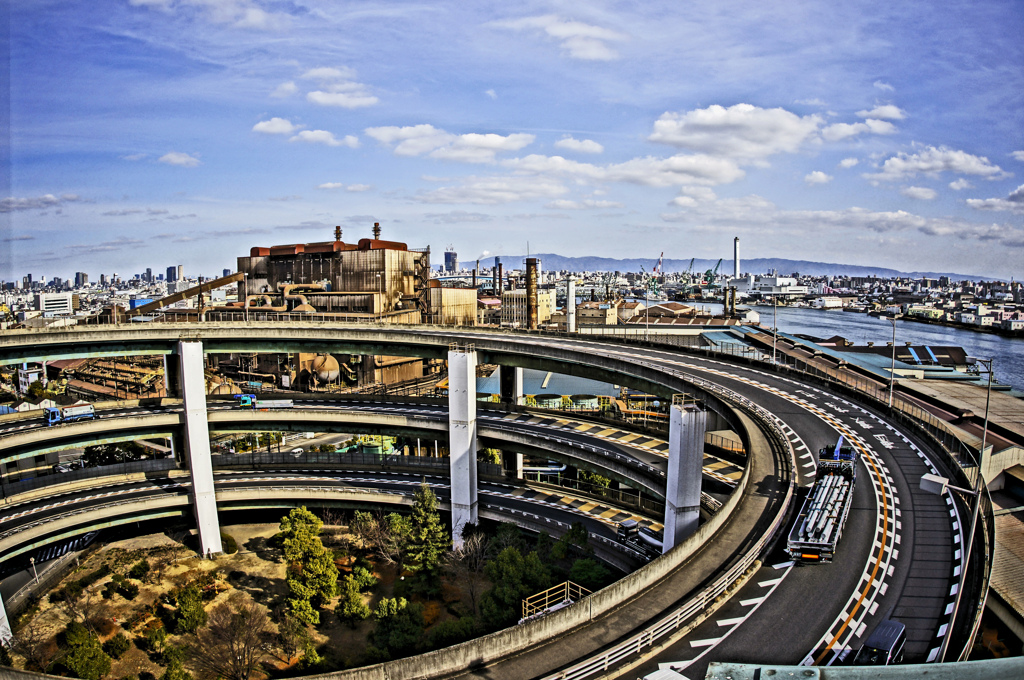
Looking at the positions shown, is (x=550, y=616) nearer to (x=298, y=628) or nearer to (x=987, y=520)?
(x=987, y=520)

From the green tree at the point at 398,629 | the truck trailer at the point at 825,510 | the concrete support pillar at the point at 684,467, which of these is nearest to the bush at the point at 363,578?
the green tree at the point at 398,629

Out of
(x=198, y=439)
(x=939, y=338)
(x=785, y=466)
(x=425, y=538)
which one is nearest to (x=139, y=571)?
(x=198, y=439)

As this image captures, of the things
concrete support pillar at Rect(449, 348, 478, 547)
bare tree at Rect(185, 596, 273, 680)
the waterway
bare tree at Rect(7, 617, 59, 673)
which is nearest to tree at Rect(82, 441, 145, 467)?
bare tree at Rect(7, 617, 59, 673)

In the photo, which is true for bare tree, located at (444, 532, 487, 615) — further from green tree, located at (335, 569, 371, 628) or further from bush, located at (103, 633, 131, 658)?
bush, located at (103, 633, 131, 658)

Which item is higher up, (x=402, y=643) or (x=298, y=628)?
(x=402, y=643)


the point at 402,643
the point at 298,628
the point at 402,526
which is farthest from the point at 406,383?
the point at 402,643

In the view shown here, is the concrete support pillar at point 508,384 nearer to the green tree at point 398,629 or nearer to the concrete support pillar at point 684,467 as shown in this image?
the green tree at point 398,629
